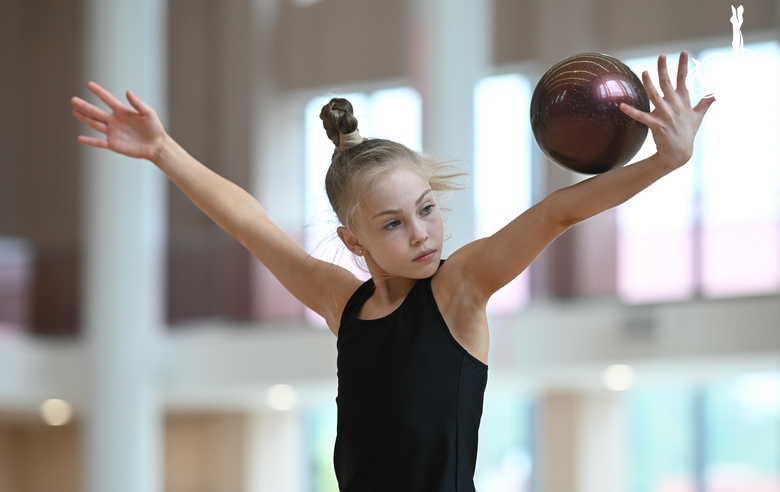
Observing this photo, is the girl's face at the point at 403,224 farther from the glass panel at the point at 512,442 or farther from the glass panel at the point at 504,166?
the glass panel at the point at 512,442

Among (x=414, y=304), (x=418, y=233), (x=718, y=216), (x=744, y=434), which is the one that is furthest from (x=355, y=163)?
(x=744, y=434)

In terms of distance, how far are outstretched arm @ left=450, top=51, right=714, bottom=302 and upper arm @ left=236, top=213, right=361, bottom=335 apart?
19.8 inches

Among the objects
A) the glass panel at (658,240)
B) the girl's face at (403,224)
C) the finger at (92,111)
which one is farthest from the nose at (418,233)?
the glass panel at (658,240)

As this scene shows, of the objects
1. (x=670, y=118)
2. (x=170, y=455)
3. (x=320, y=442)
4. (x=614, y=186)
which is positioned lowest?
(x=170, y=455)

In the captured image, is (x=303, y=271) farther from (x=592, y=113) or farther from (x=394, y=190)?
(x=592, y=113)

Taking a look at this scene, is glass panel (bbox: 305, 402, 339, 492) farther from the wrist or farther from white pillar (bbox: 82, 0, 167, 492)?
the wrist

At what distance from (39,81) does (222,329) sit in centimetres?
578

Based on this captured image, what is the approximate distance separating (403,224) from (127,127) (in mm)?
981

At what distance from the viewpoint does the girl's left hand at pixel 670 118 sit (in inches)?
78.4

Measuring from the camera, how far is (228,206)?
2719 mm

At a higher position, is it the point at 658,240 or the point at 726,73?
the point at 658,240

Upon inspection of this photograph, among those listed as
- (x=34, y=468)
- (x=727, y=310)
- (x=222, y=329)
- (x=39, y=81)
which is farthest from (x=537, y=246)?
(x=34, y=468)

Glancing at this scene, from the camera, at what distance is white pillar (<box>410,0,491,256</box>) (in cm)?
959

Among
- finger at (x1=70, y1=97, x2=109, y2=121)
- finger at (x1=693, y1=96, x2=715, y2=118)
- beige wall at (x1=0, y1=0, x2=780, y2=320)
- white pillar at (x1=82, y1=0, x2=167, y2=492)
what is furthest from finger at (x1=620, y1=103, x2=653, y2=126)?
white pillar at (x1=82, y1=0, x2=167, y2=492)
